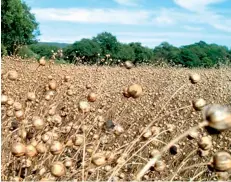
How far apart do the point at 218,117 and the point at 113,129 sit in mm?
Answer: 883

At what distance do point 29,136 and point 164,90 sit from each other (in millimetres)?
2499

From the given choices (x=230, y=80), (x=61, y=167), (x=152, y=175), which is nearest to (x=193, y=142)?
(x=152, y=175)

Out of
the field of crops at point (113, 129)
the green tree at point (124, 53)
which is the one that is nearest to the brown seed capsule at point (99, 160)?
the field of crops at point (113, 129)

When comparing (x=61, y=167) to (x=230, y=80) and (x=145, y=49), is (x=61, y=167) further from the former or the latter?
(x=145, y=49)

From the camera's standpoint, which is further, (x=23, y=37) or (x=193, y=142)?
(x=23, y=37)

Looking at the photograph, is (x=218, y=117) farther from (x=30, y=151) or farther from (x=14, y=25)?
(x=14, y=25)

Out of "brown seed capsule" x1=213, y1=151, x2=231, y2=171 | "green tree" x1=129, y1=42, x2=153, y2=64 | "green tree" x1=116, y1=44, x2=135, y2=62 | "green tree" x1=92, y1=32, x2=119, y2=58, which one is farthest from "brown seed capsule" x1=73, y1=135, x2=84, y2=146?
"green tree" x1=92, y1=32, x2=119, y2=58

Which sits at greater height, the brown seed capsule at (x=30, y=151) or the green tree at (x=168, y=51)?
the brown seed capsule at (x=30, y=151)

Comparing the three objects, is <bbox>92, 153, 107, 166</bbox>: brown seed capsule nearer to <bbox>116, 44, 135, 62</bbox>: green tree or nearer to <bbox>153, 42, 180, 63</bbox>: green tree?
<bbox>153, 42, 180, 63</bbox>: green tree

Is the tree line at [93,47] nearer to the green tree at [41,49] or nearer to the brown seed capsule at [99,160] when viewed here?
the green tree at [41,49]

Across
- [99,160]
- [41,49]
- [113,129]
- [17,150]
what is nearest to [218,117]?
[99,160]

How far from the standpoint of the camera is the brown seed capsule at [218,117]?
0.80 m

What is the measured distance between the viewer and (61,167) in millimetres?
1097

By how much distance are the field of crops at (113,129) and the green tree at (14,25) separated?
2061cm
